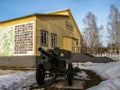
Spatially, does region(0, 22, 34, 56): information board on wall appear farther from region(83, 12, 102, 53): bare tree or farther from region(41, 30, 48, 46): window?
region(83, 12, 102, 53): bare tree

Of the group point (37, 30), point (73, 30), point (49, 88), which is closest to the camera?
point (49, 88)

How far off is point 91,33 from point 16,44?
106 ft

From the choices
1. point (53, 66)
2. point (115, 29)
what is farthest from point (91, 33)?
point (53, 66)

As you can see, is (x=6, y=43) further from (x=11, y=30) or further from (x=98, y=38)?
(x=98, y=38)

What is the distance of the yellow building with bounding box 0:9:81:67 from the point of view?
69.6ft

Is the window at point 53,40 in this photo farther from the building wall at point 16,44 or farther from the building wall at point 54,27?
the building wall at point 16,44

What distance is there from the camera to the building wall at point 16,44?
69.6ft

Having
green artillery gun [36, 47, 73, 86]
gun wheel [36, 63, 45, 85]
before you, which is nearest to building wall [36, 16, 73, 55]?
green artillery gun [36, 47, 73, 86]

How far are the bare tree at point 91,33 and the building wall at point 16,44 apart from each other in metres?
29.0

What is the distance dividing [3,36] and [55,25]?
5.98 m

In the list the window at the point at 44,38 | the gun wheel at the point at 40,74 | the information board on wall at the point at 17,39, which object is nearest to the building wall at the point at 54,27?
the window at the point at 44,38

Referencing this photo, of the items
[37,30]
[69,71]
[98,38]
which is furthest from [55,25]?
[98,38]

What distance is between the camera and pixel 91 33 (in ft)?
171

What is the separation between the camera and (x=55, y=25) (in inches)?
995
